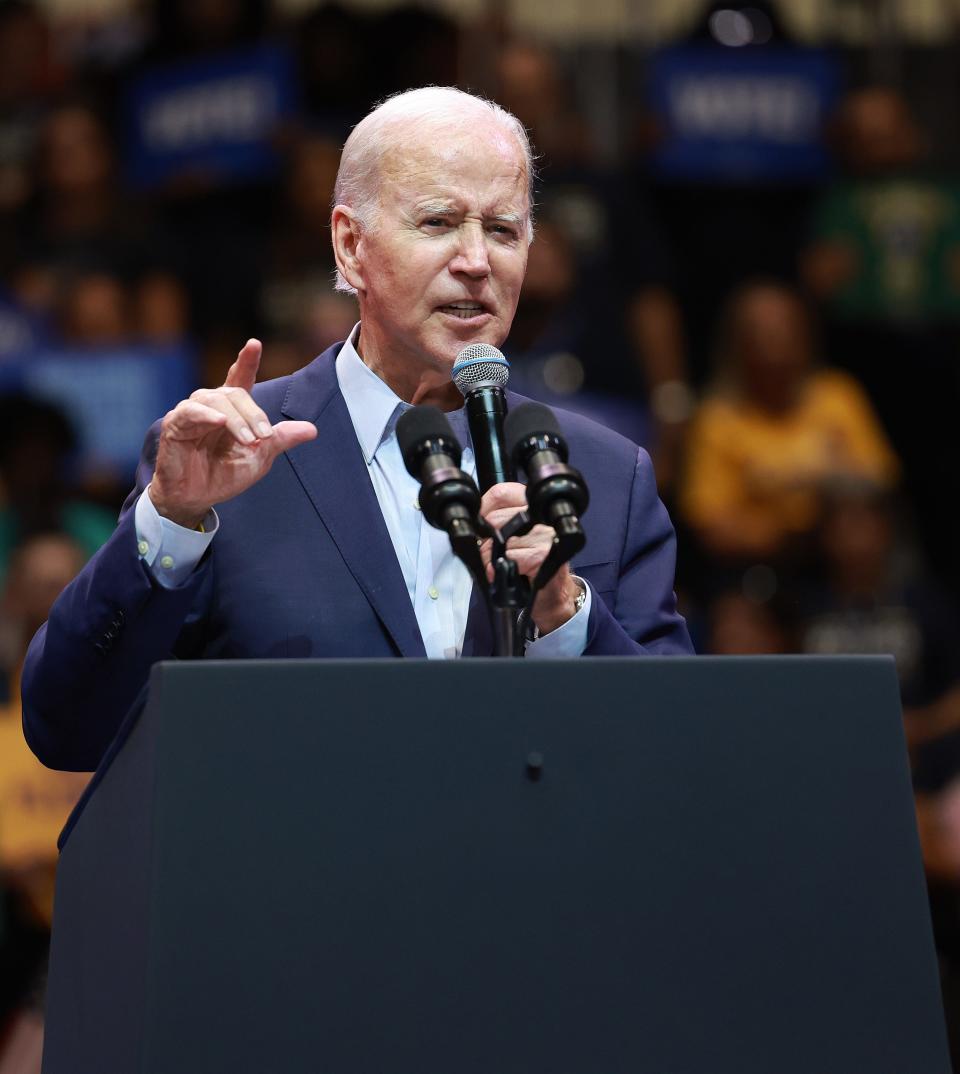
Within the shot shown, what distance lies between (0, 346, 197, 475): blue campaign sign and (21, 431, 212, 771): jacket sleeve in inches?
115

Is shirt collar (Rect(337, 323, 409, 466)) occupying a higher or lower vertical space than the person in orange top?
lower

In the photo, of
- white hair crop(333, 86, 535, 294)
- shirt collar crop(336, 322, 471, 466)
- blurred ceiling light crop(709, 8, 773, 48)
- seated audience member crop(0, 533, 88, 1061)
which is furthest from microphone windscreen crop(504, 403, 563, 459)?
blurred ceiling light crop(709, 8, 773, 48)

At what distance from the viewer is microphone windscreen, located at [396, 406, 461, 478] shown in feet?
5.84

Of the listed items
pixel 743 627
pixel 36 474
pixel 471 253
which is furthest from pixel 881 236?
pixel 471 253

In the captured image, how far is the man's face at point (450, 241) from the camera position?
7.34 feet

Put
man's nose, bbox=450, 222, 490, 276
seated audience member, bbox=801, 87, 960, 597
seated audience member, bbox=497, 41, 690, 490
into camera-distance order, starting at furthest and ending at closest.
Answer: seated audience member, bbox=801, 87, 960, 597 → seated audience member, bbox=497, 41, 690, 490 → man's nose, bbox=450, 222, 490, 276

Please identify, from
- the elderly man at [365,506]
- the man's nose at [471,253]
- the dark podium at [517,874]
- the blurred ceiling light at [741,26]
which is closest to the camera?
Answer: the dark podium at [517,874]

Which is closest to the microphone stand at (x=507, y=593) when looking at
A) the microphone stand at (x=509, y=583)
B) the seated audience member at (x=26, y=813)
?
the microphone stand at (x=509, y=583)

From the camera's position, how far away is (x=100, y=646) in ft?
6.44

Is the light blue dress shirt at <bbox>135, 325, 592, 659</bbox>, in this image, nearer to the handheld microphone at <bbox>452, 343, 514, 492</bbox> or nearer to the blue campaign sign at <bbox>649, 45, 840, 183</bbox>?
the handheld microphone at <bbox>452, 343, 514, 492</bbox>

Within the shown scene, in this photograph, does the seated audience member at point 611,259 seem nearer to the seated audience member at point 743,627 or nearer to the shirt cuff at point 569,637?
the seated audience member at point 743,627

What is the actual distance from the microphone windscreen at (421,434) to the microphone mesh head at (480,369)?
156 mm

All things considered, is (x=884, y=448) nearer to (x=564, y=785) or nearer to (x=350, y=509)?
(x=350, y=509)

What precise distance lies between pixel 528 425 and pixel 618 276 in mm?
Answer: 3838
